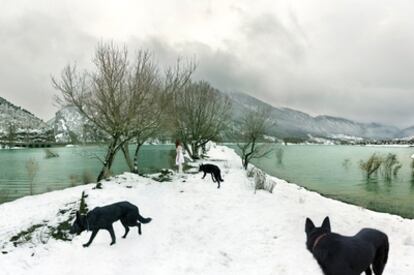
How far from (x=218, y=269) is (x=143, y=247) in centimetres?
233

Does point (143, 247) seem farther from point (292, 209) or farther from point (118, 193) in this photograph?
point (292, 209)

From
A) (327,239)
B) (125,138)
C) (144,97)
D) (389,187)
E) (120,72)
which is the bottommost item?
(389,187)

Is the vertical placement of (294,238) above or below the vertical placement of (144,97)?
below

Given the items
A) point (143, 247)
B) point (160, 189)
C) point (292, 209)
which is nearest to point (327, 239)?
point (143, 247)

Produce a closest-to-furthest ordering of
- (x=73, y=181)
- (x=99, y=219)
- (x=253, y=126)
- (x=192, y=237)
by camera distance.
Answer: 1. (x=99, y=219)
2. (x=192, y=237)
3. (x=73, y=181)
4. (x=253, y=126)

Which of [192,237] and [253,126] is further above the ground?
[253,126]

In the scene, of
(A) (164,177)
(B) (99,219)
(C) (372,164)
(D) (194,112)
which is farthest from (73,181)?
(C) (372,164)

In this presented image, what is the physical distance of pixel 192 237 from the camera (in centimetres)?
920

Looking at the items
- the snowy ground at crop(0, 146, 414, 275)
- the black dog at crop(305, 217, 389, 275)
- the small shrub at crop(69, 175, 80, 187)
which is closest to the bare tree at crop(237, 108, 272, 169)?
the small shrub at crop(69, 175, 80, 187)

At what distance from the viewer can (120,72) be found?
59.2ft

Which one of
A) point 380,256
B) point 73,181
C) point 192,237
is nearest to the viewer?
point 380,256

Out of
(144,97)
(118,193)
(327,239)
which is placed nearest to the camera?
(327,239)

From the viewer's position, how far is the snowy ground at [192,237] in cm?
725

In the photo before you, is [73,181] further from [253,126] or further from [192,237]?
[192,237]
